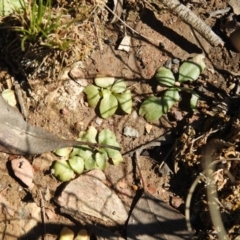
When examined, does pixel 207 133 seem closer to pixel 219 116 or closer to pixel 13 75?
pixel 219 116

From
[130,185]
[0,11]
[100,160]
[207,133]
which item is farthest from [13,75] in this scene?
[207,133]

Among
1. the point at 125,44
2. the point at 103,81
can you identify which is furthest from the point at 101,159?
the point at 125,44

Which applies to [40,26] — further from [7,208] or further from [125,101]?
[7,208]

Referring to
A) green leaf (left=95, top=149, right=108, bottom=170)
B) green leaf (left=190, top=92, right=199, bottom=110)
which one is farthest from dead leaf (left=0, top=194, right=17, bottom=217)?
green leaf (left=190, top=92, right=199, bottom=110)

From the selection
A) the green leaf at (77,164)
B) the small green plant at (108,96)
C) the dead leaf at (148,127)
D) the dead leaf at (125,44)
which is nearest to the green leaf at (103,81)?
the small green plant at (108,96)

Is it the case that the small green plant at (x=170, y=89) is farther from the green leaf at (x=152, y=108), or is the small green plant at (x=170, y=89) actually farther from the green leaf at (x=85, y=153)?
the green leaf at (x=85, y=153)
